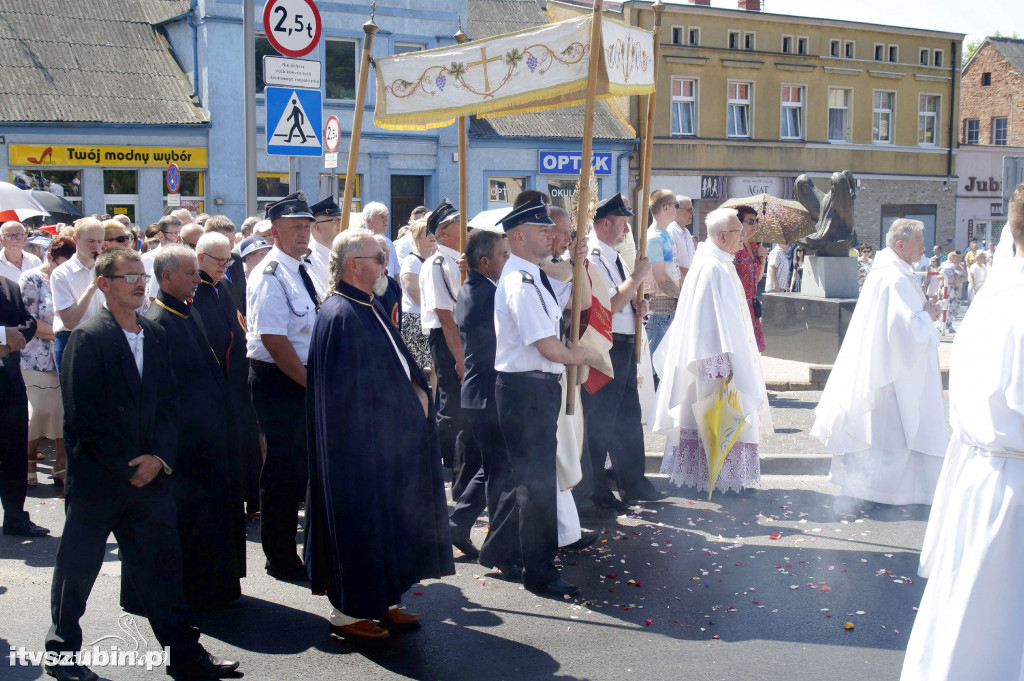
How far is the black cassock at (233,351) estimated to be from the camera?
18.6 ft

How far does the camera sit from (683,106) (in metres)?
32.2

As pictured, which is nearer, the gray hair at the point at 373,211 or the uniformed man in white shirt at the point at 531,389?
the uniformed man in white shirt at the point at 531,389

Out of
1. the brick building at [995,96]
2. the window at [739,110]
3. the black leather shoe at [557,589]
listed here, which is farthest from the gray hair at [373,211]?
the brick building at [995,96]

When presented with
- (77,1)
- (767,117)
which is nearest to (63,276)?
(77,1)

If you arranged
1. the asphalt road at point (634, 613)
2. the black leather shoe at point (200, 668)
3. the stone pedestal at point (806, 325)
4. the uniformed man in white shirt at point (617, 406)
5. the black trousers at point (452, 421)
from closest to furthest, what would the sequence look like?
the black leather shoe at point (200, 668)
the asphalt road at point (634, 613)
the black trousers at point (452, 421)
the uniformed man in white shirt at point (617, 406)
the stone pedestal at point (806, 325)

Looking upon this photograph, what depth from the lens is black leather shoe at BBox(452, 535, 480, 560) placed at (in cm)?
593

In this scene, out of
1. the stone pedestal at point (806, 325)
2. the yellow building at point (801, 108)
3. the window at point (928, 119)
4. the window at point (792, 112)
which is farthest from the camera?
the window at point (928, 119)

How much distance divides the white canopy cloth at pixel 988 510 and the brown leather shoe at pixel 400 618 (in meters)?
2.27

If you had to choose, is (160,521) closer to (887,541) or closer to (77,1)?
(887,541)

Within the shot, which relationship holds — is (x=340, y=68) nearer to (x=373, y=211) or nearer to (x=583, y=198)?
(x=373, y=211)

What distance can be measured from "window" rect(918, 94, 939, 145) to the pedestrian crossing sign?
1274 inches

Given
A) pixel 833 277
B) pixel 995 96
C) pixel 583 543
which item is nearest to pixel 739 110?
pixel 833 277

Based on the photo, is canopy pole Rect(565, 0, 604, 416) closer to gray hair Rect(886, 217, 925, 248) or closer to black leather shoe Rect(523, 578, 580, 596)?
black leather shoe Rect(523, 578, 580, 596)

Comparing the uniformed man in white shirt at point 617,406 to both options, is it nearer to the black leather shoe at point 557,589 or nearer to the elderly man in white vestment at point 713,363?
the elderly man in white vestment at point 713,363
